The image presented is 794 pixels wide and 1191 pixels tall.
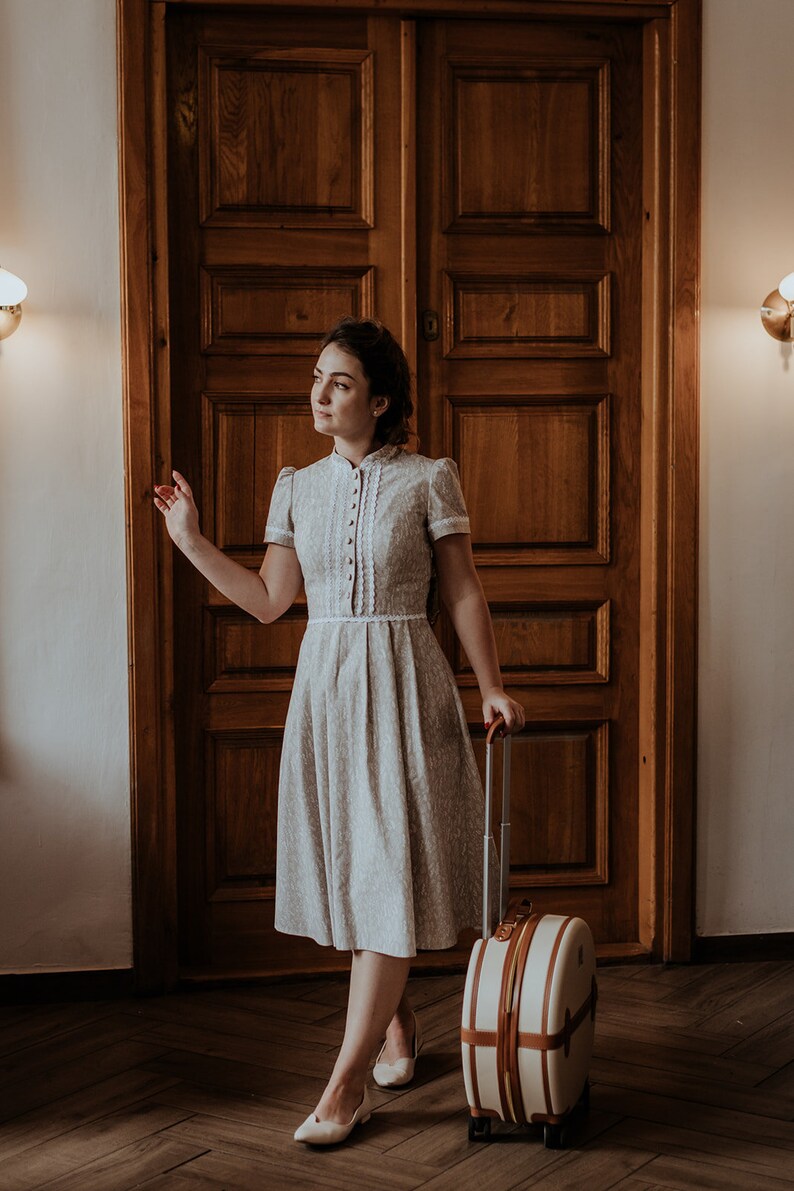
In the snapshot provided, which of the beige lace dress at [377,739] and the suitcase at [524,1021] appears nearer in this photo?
the suitcase at [524,1021]

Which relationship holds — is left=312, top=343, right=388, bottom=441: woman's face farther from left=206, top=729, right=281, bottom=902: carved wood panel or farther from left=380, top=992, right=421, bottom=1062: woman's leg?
left=380, top=992, right=421, bottom=1062: woman's leg

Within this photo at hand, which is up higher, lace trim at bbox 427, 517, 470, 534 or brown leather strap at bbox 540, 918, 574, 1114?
lace trim at bbox 427, 517, 470, 534

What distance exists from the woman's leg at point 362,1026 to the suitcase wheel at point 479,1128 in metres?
0.22

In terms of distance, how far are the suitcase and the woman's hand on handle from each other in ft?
0.22

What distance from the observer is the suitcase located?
2.23m

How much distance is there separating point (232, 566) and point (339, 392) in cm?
43

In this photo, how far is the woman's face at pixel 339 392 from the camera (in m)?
2.45

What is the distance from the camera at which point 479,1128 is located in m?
2.37

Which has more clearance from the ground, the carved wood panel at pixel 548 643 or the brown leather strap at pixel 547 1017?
the carved wood panel at pixel 548 643

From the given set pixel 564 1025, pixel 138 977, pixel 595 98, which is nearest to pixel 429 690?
pixel 564 1025

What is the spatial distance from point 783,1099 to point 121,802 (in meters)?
1.66

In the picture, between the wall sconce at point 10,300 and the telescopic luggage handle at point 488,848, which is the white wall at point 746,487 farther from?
the wall sconce at point 10,300

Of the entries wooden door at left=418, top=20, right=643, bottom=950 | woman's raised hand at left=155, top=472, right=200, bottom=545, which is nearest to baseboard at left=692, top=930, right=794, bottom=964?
wooden door at left=418, top=20, right=643, bottom=950

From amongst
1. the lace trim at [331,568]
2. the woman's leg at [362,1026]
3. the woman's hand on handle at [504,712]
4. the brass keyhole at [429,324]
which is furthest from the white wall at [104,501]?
the woman's hand on handle at [504,712]
